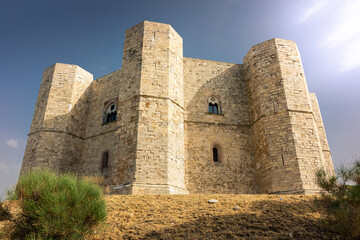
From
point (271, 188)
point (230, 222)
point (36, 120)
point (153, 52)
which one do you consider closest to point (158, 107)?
point (153, 52)

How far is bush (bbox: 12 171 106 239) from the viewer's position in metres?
5.05

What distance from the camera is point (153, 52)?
12.5 meters

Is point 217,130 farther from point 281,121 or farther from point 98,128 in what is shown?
point 98,128

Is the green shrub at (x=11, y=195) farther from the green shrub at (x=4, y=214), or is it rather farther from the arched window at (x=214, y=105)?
the arched window at (x=214, y=105)

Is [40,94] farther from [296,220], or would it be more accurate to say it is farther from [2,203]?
[296,220]

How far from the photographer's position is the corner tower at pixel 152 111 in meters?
10.3

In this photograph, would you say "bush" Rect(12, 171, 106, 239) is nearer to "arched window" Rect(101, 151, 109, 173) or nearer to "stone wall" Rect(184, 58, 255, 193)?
"stone wall" Rect(184, 58, 255, 193)

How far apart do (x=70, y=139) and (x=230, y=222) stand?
36.1 ft

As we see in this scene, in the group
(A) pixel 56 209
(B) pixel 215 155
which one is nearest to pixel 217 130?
(B) pixel 215 155

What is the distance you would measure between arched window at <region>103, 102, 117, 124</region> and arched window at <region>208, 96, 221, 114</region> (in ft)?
16.5

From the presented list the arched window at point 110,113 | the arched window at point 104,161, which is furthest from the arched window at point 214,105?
the arched window at point 104,161

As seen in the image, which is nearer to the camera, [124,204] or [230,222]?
[230,222]

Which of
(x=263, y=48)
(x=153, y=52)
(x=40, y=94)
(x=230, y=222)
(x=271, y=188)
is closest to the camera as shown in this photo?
(x=230, y=222)

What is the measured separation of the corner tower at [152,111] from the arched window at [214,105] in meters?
1.92
